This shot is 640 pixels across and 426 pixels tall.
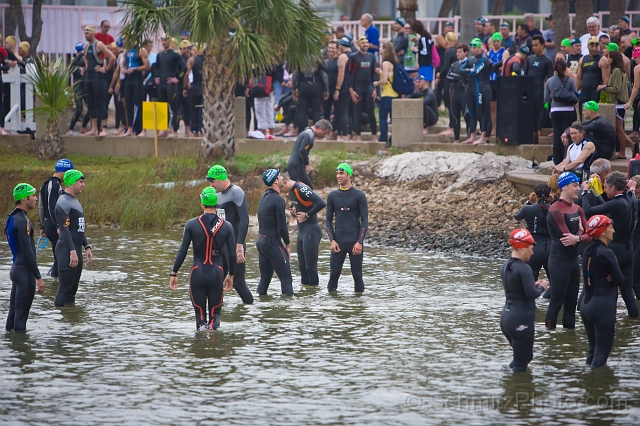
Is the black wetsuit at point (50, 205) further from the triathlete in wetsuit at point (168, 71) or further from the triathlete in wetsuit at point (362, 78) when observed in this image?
the triathlete in wetsuit at point (362, 78)

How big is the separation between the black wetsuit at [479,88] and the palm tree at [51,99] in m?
9.99

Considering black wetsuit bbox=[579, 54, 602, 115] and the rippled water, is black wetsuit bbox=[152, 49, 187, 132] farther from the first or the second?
the rippled water

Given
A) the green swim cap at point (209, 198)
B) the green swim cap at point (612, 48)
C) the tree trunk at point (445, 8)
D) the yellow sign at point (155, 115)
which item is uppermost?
the tree trunk at point (445, 8)

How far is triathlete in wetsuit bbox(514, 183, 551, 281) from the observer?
1241 cm

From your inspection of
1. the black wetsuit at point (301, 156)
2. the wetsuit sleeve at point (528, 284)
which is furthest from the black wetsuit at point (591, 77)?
the wetsuit sleeve at point (528, 284)

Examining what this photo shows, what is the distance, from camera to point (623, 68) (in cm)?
1883

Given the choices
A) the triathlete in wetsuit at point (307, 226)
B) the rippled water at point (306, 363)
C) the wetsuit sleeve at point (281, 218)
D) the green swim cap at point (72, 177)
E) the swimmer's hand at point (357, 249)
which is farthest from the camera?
the triathlete in wetsuit at point (307, 226)

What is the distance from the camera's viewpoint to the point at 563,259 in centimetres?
1143

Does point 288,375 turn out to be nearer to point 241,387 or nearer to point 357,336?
point 241,387

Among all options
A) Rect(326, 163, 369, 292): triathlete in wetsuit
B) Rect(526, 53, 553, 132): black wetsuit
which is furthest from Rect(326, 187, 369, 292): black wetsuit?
Rect(526, 53, 553, 132): black wetsuit

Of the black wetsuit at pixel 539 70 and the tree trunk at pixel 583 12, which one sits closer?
the black wetsuit at pixel 539 70

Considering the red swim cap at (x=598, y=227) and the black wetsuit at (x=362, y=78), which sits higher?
the black wetsuit at (x=362, y=78)

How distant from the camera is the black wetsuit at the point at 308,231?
46.4ft

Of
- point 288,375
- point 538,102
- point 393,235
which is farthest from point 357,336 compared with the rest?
point 538,102
